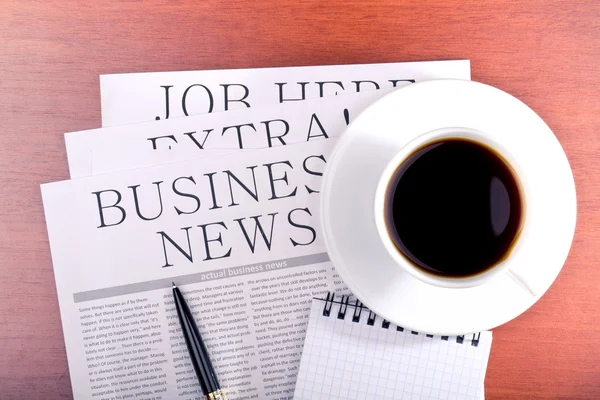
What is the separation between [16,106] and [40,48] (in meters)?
0.08

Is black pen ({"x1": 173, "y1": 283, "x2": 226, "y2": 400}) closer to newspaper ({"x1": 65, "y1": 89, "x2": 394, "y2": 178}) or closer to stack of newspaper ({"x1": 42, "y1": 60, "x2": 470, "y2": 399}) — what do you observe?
stack of newspaper ({"x1": 42, "y1": 60, "x2": 470, "y2": 399})

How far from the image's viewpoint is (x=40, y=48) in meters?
0.64

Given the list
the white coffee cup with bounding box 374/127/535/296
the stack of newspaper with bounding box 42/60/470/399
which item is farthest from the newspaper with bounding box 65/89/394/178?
the white coffee cup with bounding box 374/127/535/296

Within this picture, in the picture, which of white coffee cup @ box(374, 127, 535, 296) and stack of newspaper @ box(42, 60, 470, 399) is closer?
white coffee cup @ box(374, 127, 535, 296)

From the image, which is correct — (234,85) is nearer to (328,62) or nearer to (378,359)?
(328,62)

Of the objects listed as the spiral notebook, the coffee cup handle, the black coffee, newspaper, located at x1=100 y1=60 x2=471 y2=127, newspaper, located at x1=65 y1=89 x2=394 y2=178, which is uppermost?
newspaper, located at x1=100 y1=60 x2=471 y2=127

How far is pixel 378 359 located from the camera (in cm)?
64

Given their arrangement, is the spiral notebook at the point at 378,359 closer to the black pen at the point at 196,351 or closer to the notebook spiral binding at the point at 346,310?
the notebook spiral binding at the point at 346,310

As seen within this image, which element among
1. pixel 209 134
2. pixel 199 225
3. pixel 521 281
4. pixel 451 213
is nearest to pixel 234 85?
pixel 209 134

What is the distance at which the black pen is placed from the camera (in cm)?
63

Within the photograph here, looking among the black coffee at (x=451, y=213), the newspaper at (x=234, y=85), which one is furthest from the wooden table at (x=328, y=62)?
the black coffee at (x=451, y=213)

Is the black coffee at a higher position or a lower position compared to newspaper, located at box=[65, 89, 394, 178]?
lower

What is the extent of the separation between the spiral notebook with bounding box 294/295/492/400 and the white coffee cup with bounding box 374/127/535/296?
0.11 meters

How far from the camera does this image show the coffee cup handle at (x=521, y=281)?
22.8 inches
